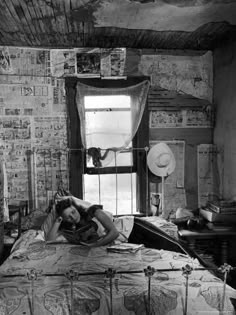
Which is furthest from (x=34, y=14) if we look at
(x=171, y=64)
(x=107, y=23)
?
(x=171, y=64)

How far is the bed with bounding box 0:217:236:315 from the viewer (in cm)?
223

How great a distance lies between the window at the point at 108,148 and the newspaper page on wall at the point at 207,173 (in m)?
0.75

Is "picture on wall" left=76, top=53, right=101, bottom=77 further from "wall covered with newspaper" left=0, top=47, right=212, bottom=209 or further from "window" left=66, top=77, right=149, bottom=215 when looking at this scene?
"window" left=66, top=77, right=149, bottom=215

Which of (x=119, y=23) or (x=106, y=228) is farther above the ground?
(x=119, y=23)

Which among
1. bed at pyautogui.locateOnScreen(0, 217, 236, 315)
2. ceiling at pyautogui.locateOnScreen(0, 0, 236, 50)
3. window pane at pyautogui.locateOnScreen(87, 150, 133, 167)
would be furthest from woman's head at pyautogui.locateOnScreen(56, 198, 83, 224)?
ceiling at pyautogui.locateOnScreen(0, 0, 236, 50)

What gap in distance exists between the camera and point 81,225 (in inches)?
140

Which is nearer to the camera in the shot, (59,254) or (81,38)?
(59,254)

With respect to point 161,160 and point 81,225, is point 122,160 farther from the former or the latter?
point 81,225

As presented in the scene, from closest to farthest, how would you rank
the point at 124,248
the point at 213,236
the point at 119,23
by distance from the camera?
1. the point at 124,248
2. the point at 119,23
3. the point at 213,236

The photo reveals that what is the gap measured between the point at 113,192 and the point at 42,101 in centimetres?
145

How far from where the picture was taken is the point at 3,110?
4.34 m

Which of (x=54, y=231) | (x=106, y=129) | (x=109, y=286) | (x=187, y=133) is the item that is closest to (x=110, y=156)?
(x=106, y=129)

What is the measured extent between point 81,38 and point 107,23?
2.23ft

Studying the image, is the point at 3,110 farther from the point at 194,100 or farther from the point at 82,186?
the point at 194,100
